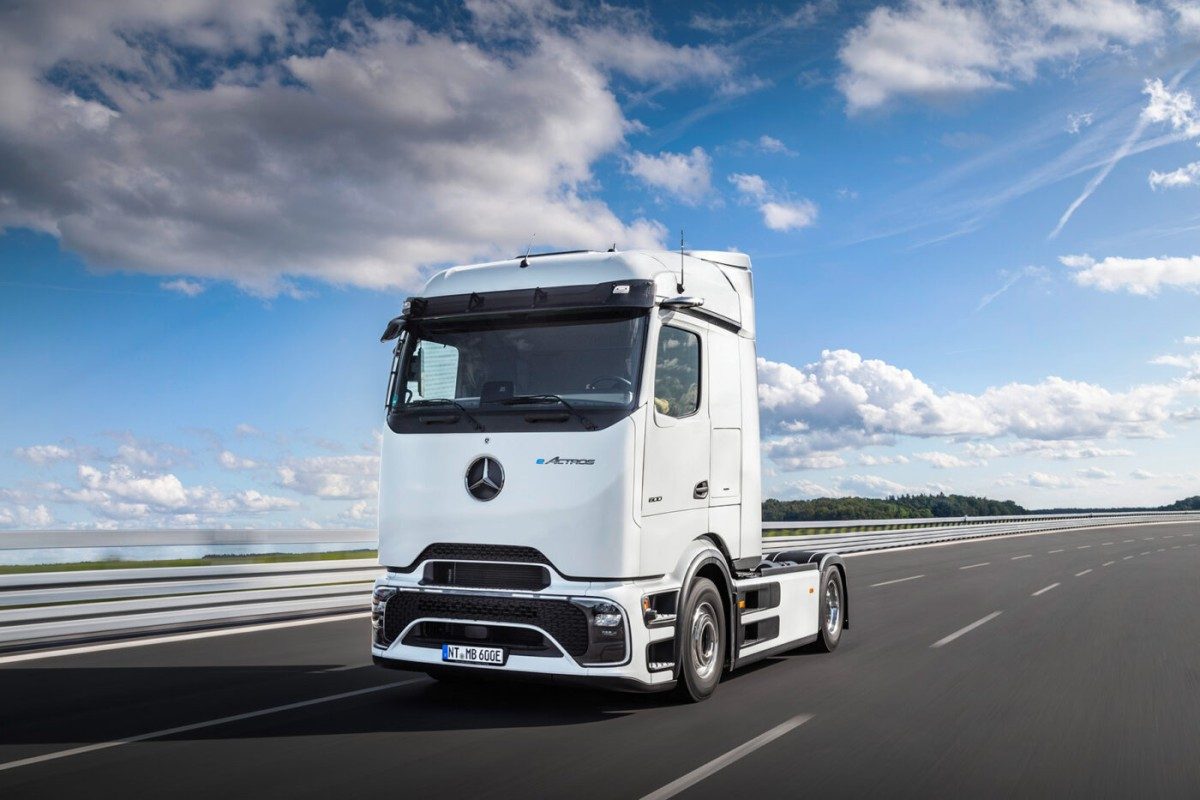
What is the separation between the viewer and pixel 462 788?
5391 millimetres

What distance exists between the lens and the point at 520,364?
7672mm

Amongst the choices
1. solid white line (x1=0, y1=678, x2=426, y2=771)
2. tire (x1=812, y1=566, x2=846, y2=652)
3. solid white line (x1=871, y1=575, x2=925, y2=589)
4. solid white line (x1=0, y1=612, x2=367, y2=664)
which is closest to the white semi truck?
solid white line (x1=0, y1=678, x2=426, y2=771)

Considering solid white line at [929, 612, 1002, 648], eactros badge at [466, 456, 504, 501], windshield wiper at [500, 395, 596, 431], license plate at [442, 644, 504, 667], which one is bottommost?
solid white line at [929, 612, 1002, 648]

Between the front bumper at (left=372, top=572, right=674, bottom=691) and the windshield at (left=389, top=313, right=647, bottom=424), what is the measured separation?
1271mm

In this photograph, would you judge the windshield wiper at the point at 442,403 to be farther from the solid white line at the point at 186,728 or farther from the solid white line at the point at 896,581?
the solid white line at the point at 896,581

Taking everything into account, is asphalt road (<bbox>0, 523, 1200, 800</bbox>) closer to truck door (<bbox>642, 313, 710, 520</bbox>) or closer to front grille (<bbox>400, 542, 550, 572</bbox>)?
front grille (<bbox>400, 542, 550, 572</bbox>)

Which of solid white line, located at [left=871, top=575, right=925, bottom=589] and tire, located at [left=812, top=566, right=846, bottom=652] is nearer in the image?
tire, located at [left=812, top=566, right=846, bottom=652]

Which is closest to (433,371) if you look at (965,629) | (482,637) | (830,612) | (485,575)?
(485,575)

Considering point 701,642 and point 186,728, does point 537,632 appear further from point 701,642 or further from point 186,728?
point 186,728

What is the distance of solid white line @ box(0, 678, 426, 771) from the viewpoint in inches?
237

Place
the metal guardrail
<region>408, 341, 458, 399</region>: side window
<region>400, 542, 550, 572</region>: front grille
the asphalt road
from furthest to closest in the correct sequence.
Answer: the metal guardrail
<region>408, 341, 458, 399</region>: side window
<region>400, 542, 550, 572</region>: front grille
the asphalt road

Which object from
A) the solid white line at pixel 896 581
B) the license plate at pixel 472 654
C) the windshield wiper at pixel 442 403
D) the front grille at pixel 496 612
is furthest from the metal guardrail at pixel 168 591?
the solid white line at pixel 896 581

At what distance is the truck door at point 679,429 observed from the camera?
23.9 ft

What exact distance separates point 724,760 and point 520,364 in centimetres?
315
